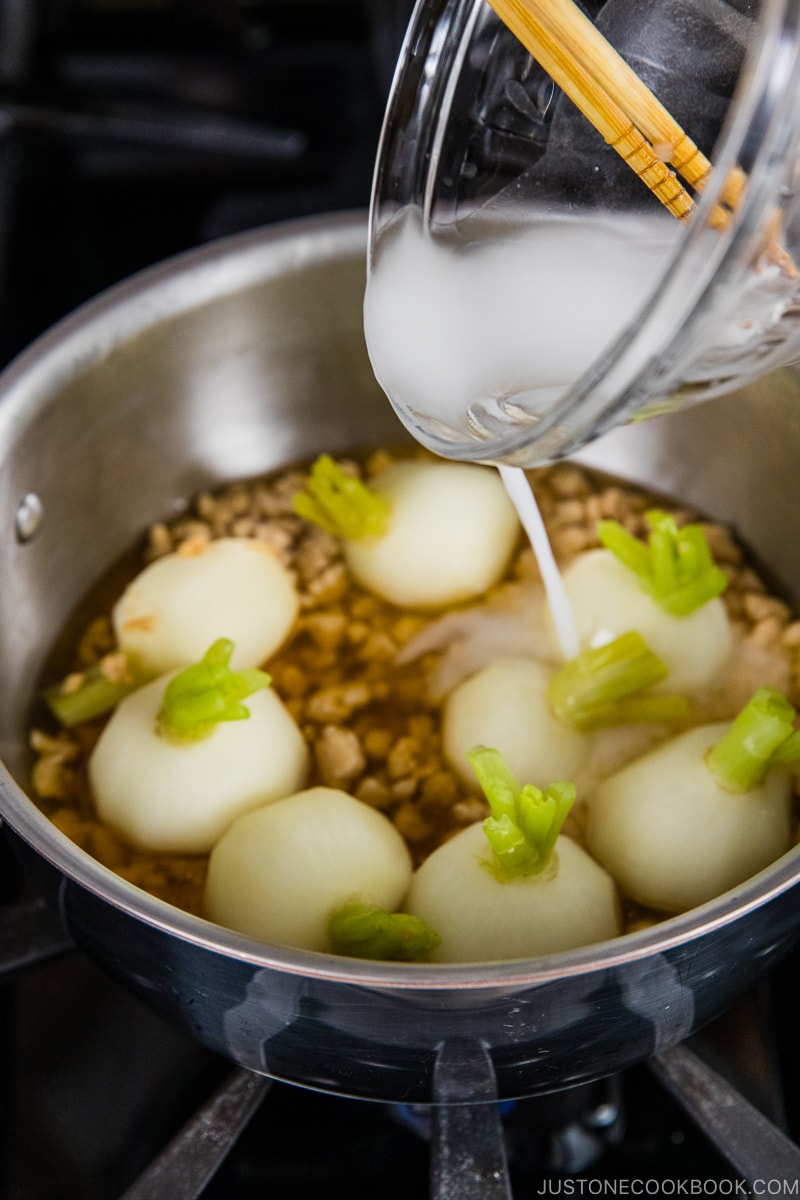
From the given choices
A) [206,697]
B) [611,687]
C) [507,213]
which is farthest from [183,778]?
[507,213]

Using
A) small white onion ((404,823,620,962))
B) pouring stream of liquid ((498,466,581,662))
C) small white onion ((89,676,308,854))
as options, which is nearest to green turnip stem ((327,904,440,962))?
small white onion ((404,823,620,962))

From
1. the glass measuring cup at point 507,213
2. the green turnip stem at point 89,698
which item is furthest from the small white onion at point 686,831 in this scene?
the green turnip stem at point 89,698

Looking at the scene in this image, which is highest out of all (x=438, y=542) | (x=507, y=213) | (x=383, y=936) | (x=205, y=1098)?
(x=507, y=213)

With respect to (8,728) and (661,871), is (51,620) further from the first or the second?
(661,871)

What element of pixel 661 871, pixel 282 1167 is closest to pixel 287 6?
pixel 661 871

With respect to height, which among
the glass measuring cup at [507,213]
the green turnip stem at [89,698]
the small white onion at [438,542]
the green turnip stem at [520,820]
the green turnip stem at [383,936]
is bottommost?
the green turnip stem at [383,936]

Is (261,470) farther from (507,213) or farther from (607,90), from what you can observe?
(607,90)

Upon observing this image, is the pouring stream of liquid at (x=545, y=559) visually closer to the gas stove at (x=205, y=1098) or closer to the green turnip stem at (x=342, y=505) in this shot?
the green turnip stem at (x=342, y=505)
